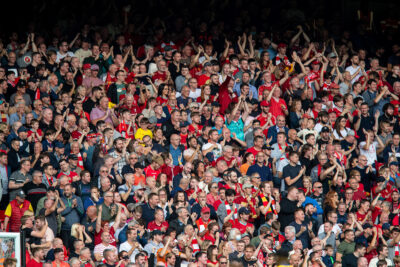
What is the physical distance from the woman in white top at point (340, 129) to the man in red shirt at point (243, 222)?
12.7ft

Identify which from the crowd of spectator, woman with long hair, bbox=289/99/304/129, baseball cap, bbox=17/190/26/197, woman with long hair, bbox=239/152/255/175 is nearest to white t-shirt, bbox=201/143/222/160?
the crowd of spectator

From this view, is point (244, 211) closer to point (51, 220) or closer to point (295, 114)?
point (51, 220)

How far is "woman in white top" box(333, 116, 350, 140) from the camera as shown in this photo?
67.7ft

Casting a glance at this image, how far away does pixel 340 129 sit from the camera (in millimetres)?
20719

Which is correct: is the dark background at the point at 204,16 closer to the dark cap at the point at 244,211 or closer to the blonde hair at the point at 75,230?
the dark cap at the point at 244,211

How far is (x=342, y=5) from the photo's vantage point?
26188 mm

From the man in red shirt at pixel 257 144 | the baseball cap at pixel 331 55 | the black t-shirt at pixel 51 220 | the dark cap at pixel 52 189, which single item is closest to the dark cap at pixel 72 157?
the dark cap at pixel 52 189

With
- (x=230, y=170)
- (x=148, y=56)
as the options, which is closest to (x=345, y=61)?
(x=148, y=56)

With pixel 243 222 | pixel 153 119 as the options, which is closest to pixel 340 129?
pixel 153 119

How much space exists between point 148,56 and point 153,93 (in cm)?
151

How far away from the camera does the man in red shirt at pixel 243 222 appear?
690 inches

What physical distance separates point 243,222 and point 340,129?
4151 millimetres

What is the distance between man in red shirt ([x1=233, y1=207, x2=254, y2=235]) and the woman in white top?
388cm

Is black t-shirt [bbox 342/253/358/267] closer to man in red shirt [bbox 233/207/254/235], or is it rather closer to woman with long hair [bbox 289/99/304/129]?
man in red shirt [bbox 233/207/254/235]
